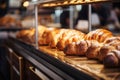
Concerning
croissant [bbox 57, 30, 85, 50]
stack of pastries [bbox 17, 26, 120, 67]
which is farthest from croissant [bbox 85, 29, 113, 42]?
croissant [bbox 57, 30, 85, 50]

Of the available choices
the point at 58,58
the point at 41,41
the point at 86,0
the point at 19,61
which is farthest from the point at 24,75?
the point at 86,0

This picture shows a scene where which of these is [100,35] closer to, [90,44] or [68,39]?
[90,44]

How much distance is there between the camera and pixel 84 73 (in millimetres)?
1698

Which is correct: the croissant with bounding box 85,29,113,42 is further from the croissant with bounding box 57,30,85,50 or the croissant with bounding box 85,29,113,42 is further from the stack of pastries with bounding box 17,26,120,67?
the croissant with bounding box 57,30,85,50

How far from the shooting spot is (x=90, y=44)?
2236 millimetres

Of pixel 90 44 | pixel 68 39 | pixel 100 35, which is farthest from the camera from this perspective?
pixel 68 39

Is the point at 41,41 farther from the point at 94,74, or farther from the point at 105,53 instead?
the point at 94,74

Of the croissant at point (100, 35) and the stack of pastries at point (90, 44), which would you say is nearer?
the stack of pastries at point (90, 44)

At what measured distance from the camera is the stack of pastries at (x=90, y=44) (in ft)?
5.91

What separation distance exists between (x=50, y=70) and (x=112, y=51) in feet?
1.81

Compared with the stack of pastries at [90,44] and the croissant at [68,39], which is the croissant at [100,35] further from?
the croissant at [68,39]

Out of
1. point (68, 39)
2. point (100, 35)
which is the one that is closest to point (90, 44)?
point (100, 35)

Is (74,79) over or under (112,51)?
under

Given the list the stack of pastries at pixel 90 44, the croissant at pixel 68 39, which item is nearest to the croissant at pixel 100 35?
the stack of pastries at pixel 90 44
